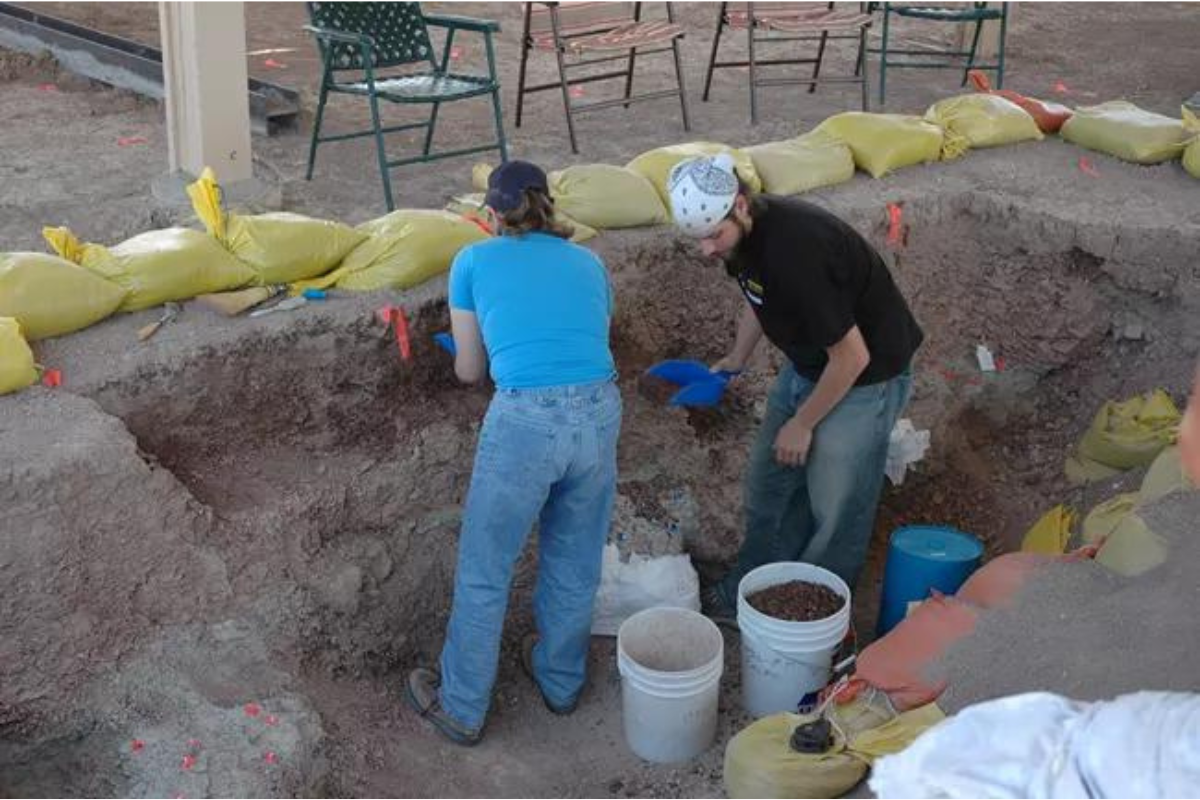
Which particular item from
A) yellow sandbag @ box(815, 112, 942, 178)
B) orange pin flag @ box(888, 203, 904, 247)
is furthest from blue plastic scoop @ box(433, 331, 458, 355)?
yellow sandbag @ box(815, 112, 942, 178)

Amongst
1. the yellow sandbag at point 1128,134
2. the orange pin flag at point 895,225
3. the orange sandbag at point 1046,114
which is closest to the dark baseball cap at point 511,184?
the orange pin flag at point 895,225

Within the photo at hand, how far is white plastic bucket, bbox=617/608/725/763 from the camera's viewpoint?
4160 millimetres

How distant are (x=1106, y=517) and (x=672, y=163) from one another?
2.25 m

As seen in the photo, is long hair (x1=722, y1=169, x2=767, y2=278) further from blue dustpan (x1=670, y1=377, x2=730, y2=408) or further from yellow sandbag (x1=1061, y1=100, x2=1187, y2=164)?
yellow sandbag (x1=1061, y1=100, x2=1187, y2=164)

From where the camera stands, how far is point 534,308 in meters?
3.89

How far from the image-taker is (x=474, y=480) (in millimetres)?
4078

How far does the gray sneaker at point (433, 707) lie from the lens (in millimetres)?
4336

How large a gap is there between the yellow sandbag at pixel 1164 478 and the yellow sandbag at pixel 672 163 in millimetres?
1934

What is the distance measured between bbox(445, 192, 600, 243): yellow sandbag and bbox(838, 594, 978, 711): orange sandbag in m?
2.10

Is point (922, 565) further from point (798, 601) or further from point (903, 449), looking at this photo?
point (903, 449)

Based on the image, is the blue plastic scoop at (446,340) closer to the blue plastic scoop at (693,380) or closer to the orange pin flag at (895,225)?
the blue plastic scoop at (693,380)

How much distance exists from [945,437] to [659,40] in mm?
2661

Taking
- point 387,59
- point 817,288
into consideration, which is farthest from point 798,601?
point 387,59

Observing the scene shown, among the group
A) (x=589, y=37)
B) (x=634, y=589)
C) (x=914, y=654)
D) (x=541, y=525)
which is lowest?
(x=634, y=589)
